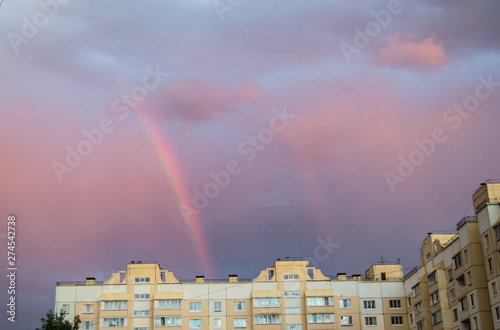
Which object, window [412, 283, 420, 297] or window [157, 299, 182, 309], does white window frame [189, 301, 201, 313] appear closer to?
window [157, 299, 182, 309]

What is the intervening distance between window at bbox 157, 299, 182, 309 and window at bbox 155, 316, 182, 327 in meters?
2.19

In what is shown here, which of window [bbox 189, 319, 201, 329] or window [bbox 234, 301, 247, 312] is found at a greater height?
window [bbox 234, 301, 247, 312]

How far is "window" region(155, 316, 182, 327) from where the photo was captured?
440ft

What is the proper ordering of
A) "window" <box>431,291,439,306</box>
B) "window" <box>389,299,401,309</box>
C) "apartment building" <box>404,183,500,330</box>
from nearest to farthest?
"apartment building" <box>404,183,500,330</box>, "window" <box>431,291,439,306</box>, "window" <box>389,299,401,309</box>

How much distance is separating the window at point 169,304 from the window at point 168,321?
7.18ft

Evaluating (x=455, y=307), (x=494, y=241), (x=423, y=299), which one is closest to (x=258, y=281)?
(x=423, y=299)

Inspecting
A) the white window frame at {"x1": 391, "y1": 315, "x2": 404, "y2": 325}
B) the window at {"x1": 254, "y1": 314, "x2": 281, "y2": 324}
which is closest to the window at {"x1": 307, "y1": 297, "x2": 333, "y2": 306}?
the window at {"x1": 254, "y1": 314, "x2": 281, "y2": 324}

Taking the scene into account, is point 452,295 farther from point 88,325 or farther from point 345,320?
point 88,325

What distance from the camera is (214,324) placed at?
445ft

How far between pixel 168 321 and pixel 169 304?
3.40 m

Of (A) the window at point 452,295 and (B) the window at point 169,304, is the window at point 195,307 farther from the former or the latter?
(A) the window at point 452,295

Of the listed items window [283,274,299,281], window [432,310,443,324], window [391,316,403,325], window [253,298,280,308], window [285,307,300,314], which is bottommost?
window [432,310,443,324]

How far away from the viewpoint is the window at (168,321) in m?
134

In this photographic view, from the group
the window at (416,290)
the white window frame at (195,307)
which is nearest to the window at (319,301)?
the window at (416,290)
